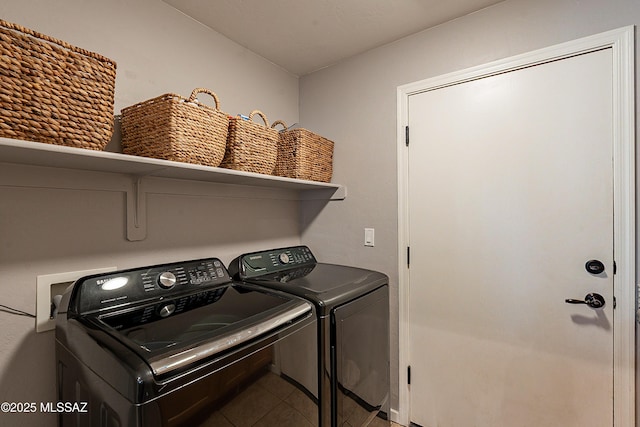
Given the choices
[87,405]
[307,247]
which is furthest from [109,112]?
[307,247]

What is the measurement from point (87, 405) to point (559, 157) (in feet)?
6.85

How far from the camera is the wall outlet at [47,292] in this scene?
115 cm

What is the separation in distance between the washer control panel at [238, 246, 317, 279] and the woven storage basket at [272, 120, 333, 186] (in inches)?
19.3

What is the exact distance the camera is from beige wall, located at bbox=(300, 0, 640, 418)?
1451 millimetres

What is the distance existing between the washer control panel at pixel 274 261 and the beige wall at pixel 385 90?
0.23 m

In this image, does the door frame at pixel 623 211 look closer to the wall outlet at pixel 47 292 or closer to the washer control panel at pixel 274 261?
the washer control panel at pixel 274 261

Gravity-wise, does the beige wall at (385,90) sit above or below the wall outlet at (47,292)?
above

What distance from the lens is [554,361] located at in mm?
1462

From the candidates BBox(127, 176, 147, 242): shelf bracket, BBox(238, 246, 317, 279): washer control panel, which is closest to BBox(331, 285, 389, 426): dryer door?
BBox(238, 246, 317, 279): washer control panel

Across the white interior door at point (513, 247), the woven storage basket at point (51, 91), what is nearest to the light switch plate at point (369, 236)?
the white interior door at point (513, 247)

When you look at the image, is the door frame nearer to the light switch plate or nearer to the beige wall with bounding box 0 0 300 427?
the light switch plate

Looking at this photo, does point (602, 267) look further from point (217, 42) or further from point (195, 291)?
point (217, 42)

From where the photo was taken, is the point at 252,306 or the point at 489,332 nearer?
the point at 252,306

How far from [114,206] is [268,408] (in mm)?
1072
